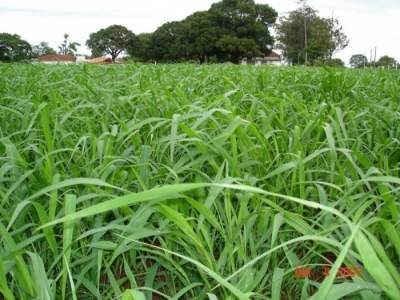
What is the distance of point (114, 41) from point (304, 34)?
95.8ft

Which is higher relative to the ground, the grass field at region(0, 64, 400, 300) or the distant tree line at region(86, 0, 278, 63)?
the distant tree line at region(86, 0, 278, 63)

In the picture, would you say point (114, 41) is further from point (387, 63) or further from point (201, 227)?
point (201, 227)

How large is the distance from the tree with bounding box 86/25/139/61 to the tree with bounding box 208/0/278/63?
58.9 ft

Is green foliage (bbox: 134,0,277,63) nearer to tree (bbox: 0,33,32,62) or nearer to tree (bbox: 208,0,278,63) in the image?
tree (bbox: 208,0,278,63)

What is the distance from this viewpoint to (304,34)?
38000mm

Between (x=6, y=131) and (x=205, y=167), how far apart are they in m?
0.97

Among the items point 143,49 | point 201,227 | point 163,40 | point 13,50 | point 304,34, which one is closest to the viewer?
point 201,227

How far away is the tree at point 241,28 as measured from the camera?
37.6 m

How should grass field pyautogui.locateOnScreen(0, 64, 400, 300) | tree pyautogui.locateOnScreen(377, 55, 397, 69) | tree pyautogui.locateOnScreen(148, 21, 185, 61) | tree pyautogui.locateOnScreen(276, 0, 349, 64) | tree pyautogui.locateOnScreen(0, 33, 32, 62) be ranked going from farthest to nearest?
1. tree pyautogui.locateOnScreen(148, 21, 185, 61)
2. tree pyautogui.locateOnScreen(276, 0, 349, 64)
3. tree pyautogui.locateOnScreen(0, 33, 32, 62)
4. tree pyautogui.locateOnScreen(377, 55, 397, 69)
5. grass field pyautogui.locateOnScreen(0, 64, 400, 300)

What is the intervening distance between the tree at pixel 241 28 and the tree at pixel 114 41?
58.9 feet

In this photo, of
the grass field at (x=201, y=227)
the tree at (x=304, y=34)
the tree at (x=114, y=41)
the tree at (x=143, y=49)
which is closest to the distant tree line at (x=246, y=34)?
the tree at (x=304, y=34)

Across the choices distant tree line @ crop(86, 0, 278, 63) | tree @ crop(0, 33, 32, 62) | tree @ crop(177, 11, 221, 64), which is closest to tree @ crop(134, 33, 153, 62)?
distant tree line @ crop(86, 0, 278, 63)

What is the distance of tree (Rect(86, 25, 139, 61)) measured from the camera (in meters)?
55.0

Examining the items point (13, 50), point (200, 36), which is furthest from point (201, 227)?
point (200, 36)
